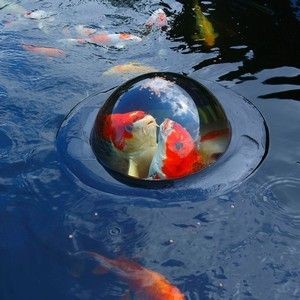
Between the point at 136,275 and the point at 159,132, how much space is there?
1139 millimetres

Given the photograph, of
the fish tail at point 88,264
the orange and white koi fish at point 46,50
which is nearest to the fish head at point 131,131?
the fish tail at point 88,264

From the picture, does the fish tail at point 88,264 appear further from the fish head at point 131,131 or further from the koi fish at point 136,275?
the fish head at point 131,131

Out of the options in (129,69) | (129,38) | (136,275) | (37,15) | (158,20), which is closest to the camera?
(136,275)

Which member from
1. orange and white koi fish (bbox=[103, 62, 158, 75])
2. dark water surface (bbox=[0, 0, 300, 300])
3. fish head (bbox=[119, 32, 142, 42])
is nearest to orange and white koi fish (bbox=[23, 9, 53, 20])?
fish head (bbox=[119, 32, 142, 42])

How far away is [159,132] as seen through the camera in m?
3.71

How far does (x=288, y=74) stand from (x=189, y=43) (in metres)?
1.54

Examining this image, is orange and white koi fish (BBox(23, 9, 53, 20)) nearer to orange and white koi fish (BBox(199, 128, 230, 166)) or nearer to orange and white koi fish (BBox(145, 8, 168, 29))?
orange and white koi fish (BBox(145, 8, 168, 29))

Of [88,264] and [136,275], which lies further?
[88,264]

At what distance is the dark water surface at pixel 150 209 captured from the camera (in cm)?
322

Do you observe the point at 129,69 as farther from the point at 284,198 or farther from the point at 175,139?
the point at 284,198

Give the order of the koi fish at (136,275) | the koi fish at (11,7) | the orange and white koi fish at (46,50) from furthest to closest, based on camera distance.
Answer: the koi fish at (11,7) < the orange and white koi fish at (46,50) < the koi fish at (136,275)

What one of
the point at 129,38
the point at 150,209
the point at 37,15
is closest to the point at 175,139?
the point at 150,209

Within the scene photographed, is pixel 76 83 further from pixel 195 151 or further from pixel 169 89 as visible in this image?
pixel 195 151

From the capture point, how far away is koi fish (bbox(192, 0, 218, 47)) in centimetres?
632
